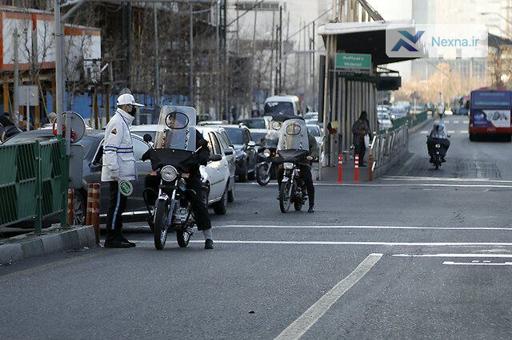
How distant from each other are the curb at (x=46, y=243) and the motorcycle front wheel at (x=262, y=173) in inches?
675

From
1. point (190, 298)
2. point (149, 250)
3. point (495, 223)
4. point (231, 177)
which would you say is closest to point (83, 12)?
point (231, 177)

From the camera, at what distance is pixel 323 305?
10.7 metres

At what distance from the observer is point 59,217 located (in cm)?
1731

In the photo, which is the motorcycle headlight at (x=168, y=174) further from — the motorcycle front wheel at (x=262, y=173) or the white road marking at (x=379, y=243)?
the motorcycle front wheel at (x=262, y=173)

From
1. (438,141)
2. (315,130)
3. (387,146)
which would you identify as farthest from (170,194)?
(315,130)

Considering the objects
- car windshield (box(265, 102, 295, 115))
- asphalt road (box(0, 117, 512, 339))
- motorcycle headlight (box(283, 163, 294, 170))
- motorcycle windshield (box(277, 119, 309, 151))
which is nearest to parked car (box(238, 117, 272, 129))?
car windshield (box(265, 102, 295, 115))

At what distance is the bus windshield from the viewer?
7850cm

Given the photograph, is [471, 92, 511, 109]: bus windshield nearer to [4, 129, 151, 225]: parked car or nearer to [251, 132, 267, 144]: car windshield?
[251, 132, 267, 144]: car windshield

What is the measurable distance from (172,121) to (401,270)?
416cm

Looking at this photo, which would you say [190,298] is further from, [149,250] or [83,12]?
[83,12]

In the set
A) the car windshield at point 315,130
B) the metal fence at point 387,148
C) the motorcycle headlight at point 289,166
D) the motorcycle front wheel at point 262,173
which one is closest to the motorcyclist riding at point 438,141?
the metal fence at point 387,148

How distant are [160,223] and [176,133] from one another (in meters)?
1.26

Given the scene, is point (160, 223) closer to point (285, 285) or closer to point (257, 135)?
point (285, 285)

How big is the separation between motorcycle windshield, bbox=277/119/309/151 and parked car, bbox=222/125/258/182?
11837 millimetres
